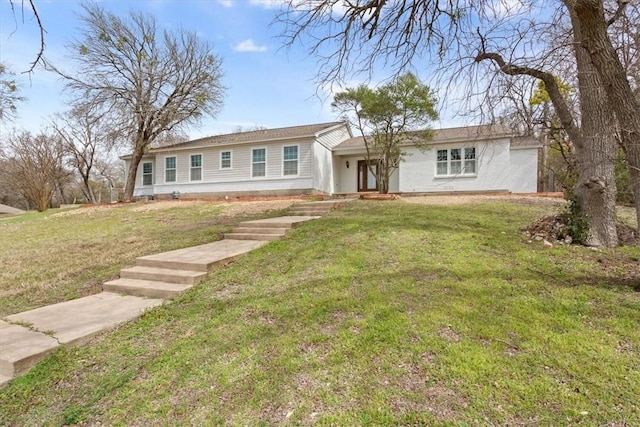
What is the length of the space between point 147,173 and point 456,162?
17.7 metres

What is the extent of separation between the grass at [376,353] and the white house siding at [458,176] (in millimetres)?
11078

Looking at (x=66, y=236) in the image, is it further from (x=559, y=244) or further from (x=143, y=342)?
(x=559, y=244)

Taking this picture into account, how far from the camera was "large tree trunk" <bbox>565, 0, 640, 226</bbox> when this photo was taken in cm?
358

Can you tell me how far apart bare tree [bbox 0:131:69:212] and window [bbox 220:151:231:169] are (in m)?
14.8

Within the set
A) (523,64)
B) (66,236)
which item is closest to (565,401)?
(523,64)

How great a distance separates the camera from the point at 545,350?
9.25ft

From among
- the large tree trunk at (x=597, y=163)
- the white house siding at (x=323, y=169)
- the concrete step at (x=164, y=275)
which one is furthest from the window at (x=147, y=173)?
the large tree trunk at (x=597, y=163)

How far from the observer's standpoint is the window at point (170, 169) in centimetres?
2000

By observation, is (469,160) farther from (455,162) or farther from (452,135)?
(452,135)

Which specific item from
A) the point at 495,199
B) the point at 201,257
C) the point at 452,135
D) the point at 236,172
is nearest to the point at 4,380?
the point at 201,257

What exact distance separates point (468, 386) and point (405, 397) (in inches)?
17.9

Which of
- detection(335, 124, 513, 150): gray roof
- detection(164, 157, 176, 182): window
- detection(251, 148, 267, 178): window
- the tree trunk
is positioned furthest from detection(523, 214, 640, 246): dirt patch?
the tree trunk

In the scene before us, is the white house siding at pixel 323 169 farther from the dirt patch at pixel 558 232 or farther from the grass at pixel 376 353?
the grass at pixel 376 353

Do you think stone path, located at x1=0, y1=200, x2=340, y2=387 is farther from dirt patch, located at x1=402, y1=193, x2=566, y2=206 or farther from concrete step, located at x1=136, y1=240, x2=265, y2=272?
dirt patch, located at x1=402, y1=193, x2=566, y2=206
